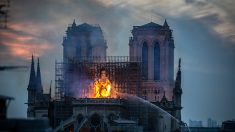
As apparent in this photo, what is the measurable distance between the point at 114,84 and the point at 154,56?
10.1 m

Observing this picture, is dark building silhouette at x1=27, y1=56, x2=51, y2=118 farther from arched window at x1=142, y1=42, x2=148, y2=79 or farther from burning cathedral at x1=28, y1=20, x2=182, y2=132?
arched window at x1=142, y1=42, x2=148, y2=79

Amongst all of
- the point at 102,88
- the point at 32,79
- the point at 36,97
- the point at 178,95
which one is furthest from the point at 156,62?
the point at 32,79

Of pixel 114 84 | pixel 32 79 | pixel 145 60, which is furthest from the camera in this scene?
pixel 32 79

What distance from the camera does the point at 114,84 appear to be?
12288 cm

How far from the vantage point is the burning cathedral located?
11431 centimetres

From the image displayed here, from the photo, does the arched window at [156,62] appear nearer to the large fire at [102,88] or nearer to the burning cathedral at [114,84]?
the burning cathedral at [114,84]

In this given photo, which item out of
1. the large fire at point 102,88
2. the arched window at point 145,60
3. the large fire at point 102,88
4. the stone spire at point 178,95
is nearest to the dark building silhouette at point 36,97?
the large fire at point 102,88

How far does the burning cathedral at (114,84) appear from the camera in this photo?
11431 cm

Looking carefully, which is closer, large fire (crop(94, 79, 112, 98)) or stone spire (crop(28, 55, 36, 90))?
large fire (crop(94, 79, 112, 98))

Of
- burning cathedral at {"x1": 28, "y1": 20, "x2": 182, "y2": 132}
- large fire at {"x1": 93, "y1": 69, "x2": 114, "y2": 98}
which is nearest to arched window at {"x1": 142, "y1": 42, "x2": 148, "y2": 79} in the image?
burning cathedral at {"x1": 28, "y1": 20, "x2": 182, "y2": 132}

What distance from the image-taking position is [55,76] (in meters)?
126

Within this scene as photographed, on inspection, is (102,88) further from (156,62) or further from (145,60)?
(156,62)

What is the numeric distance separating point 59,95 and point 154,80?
1800 centimetres

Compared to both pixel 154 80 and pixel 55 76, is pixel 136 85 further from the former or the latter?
pixel 55 76
